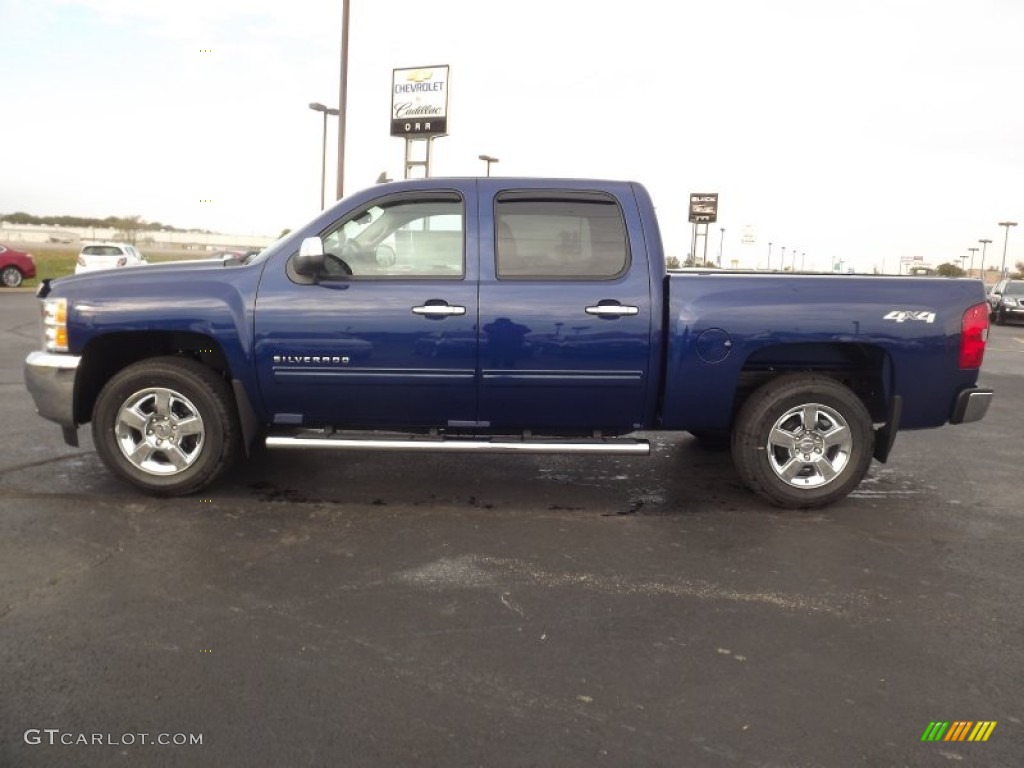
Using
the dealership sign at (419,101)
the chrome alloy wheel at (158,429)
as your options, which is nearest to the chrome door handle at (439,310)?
the chrome alloy wheel at (158,429)

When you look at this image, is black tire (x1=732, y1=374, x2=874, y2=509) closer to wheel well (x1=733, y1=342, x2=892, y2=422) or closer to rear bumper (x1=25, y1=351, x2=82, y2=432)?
wheel well (x1=733, y1=342, x2=892, y2=422)

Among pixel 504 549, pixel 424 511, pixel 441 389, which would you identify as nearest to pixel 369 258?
pixel 441 389

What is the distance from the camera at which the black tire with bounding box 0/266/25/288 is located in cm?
2752

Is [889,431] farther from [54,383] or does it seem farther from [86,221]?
[86,221]

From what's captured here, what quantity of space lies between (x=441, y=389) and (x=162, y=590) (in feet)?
6.12

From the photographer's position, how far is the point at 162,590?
3770 millimetres

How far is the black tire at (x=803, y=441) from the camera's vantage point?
5.03 m

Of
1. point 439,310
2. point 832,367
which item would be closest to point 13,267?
point 439,310

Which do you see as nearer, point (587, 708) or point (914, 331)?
point (587, 708)

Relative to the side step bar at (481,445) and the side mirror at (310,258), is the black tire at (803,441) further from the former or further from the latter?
the side mirror at (310,258)

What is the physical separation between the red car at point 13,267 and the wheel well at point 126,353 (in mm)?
25890

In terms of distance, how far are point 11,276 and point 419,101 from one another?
583 inches

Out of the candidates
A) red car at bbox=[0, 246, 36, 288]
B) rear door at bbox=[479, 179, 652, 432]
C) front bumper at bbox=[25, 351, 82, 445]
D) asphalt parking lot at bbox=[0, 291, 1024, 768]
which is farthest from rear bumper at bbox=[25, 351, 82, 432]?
red car at bbox=[0, 246, 36, 288]

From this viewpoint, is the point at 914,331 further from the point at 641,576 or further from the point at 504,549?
the point at 504,549
